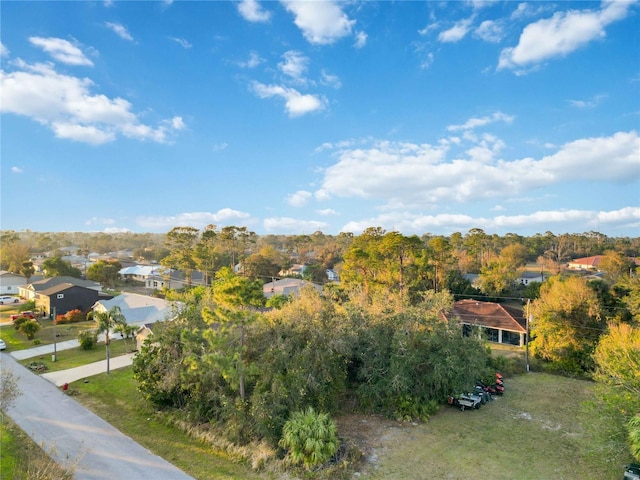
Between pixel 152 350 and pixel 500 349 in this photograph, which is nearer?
pixel 152 350

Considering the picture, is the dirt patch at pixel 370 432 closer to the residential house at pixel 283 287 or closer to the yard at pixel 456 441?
the yard at pixel 456 441

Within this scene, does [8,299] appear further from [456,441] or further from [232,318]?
[456,441]

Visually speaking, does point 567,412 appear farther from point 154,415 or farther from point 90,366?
point 90,366

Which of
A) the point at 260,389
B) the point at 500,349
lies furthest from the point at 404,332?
the point at 500,349

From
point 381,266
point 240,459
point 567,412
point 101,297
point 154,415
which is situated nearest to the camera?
point 240,459

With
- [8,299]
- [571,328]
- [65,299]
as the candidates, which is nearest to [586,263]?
[571,328]

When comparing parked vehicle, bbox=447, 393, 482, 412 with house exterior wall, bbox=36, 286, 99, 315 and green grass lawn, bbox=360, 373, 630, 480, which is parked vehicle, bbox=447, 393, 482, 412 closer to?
green grass lawn, bbox=360, 373, 630, 480
